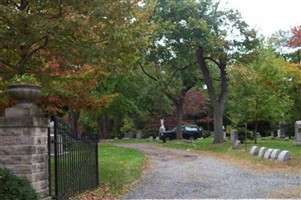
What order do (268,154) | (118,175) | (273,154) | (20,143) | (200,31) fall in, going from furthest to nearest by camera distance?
1. (200,31)
2. (268,154)
3. (273,154)
4. (118,175)
5. (20,143)

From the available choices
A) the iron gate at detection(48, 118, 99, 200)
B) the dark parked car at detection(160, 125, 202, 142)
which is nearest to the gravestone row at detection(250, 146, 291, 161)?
the iron gate at detection(48, 118, 99, 200)

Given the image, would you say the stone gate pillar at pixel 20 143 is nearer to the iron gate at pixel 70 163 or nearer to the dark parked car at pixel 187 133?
the iron gate at pixel 70 163

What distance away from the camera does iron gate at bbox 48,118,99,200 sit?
8.88 meters

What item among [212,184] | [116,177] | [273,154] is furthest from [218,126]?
[212,184]

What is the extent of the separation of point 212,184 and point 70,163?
4.17 metres

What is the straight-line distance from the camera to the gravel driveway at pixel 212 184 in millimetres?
10000

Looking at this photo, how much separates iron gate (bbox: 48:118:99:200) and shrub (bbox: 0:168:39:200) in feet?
4.06

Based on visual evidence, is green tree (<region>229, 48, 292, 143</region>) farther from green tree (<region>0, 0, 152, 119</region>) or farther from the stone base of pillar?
the stone base of pillar

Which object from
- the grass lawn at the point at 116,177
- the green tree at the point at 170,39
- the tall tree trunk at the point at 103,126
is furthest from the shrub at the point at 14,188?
the tall tree trunk at the point at 103,126

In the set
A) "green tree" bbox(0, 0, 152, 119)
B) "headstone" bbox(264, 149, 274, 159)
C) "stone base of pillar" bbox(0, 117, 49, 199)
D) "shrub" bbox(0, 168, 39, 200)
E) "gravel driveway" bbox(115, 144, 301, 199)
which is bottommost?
"gravel driveway" bbox(115, 144, 301, 199)

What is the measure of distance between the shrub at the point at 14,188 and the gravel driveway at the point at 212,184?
3097mm

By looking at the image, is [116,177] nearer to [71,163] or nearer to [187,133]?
[71,163]

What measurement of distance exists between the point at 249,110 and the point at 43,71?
1878cm

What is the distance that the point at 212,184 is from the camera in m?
11.7
